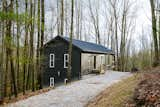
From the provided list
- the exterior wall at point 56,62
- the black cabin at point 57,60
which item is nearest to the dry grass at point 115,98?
the black cabin at point 57,60

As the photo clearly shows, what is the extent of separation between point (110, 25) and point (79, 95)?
34.0 meters

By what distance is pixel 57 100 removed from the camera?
1195 cm

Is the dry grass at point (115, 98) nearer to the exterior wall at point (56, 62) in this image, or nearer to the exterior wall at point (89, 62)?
the exterior wall at point (89, 62)

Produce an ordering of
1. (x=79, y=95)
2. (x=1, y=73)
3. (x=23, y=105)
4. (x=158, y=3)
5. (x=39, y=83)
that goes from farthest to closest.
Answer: (x=158, y=3), (x=1, y=73), (x=39, y=83), (x=79, y=95), (x=23, y=105)

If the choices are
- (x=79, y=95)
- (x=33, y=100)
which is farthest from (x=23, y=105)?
(x=79, y=95)

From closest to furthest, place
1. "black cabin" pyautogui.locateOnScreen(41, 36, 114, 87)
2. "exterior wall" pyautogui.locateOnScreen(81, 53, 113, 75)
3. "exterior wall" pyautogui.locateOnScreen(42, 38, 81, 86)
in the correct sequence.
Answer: "exterior wall" pyautogui.locateOnScreen(81, 53, 113, 75) → "black cabin" pyautogui.locateOnScreen(41, 36, 114, 87) → "exterior wall" pyautogui.locateOnScreen(42, 38, 81, 86)

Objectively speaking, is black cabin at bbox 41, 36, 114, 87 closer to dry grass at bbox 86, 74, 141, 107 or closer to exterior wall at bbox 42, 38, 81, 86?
exterior wall at bbox 42, 38, 81, 86

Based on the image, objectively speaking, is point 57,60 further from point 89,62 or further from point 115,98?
point 115,98

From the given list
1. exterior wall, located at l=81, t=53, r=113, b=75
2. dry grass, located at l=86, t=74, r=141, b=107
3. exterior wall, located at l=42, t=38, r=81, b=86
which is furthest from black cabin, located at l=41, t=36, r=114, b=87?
dry grass, located at l=86, t=74, r=141, b=107

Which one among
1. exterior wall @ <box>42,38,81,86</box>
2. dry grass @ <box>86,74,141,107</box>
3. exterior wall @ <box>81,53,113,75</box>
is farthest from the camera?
exterior wall @ <box>42,38,81,86</box>

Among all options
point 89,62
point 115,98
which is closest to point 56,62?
point 89,62

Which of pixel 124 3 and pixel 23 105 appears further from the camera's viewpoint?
pixel 124 3

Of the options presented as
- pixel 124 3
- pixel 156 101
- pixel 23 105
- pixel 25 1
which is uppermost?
pixel 124 3

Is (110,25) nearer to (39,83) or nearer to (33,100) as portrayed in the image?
(39,83)
